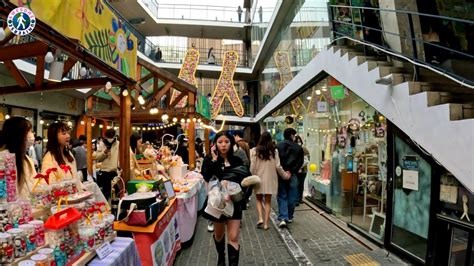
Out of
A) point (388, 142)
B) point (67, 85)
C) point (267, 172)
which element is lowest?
point (267, 172)

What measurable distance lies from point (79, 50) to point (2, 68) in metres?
10.00

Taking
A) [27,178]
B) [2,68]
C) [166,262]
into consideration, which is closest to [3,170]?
[27,178]

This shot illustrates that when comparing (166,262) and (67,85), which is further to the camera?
(67,85)

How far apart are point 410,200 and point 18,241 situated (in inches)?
173

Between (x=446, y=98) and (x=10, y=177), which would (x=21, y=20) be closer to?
(x=10, y=177)

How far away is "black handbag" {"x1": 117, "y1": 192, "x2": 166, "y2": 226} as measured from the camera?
3223 millimetres

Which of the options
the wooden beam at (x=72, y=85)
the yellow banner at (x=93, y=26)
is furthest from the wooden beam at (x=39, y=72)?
the yellow banner at (x=93, y=26)

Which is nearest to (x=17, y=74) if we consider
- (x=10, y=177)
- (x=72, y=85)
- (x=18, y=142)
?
(x=72, y=85)

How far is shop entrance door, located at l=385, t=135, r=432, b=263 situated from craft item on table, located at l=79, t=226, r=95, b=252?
380 centimetres

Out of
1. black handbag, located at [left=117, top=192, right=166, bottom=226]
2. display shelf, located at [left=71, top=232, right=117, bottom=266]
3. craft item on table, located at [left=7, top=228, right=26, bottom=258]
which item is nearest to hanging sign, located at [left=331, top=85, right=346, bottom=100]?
black handbag, located at [left=117, top=192, right=166, bottom=226]

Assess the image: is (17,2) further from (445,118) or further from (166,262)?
(445,118)

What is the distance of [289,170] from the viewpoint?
623 centimetres

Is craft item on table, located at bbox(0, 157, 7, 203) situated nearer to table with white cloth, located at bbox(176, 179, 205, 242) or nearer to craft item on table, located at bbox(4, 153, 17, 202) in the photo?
craft item on table, located at bbox(4, 153, 17, 202)

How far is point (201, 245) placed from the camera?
17.3 ft
